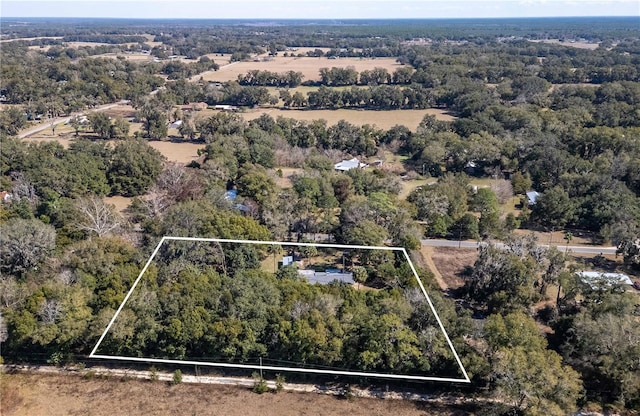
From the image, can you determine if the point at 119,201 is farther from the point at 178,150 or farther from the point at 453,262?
the point at 453,262

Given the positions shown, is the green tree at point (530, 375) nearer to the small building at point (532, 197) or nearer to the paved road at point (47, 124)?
the small building at point (532, 197)

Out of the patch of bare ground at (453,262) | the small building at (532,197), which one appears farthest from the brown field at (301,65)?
the patch of bare ground at (453,262)

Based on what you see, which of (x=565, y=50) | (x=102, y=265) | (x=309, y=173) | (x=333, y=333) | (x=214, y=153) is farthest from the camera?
(x=565, y=50)

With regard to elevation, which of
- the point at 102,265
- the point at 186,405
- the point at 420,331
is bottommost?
the point at 186,405

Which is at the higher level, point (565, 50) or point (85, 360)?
point (565, 50)

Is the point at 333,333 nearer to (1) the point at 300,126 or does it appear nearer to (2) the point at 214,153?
(2) the point at 214,153

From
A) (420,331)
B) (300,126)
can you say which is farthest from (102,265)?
(300,126)

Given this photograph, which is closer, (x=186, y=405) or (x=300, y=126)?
(x=186, y=405)
